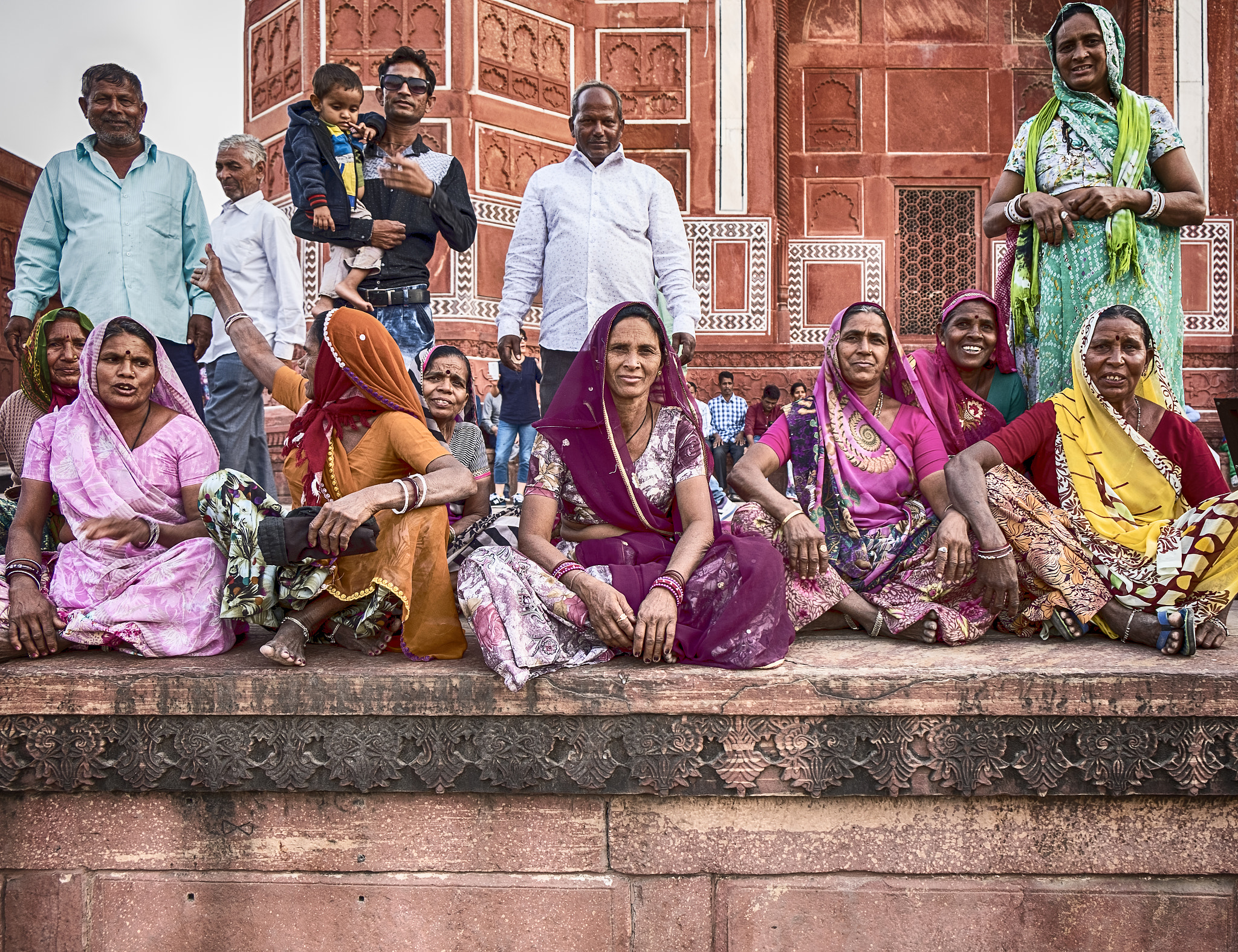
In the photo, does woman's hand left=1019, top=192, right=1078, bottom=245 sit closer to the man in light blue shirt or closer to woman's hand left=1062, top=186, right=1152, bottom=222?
woman's hand left=1062, top=186, right=1152, bottom=222

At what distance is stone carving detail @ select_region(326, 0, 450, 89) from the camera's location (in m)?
9.06

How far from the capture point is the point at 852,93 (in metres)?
11.2

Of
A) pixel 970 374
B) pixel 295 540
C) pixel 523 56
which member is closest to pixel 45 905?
pixel 295 540

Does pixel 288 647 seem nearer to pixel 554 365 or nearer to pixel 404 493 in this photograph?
pixel 404 493

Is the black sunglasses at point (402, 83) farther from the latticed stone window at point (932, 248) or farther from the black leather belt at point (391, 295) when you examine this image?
the latticed stone window at point (932, 248)

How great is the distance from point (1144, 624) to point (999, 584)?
Result: 38 centimetres

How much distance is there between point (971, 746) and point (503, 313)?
2729mm

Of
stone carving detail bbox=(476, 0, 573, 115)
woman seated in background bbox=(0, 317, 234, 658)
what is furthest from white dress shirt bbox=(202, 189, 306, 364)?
stone carving detail bbox=(476, 0, 573, 115)

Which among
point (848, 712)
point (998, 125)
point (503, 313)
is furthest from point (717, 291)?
point (848, 712)

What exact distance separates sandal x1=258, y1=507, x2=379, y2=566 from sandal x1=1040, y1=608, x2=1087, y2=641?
1894mm

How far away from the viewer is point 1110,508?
278cm

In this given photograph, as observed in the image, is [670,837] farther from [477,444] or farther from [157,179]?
[157,179]

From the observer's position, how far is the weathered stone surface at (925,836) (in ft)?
7.50

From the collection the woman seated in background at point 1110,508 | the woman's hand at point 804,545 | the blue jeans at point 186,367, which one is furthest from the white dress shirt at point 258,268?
the woman seated in background at point 1110,508
